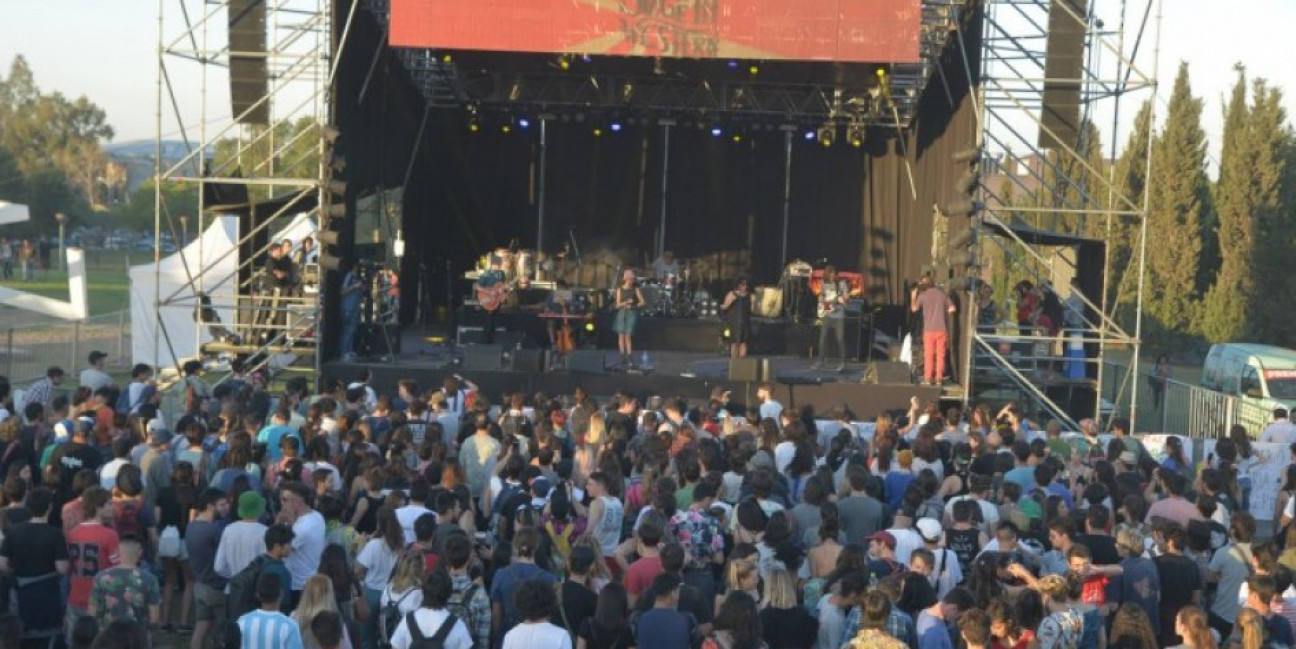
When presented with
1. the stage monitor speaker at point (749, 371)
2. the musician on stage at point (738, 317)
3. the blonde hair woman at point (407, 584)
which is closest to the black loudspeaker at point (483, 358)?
the stage monitor speaker at point (749, 371)

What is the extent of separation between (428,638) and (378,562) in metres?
1.41

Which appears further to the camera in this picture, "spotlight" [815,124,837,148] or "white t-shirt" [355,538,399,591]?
"spotlight" [815,124,837,148]

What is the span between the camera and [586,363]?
1906 centimetres

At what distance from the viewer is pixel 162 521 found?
8898 millimetres

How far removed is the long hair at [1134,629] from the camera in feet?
21.6

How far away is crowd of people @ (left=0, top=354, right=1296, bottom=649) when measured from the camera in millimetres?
6566

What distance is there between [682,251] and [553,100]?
4.01 meters

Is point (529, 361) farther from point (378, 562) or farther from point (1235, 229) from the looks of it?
point (1235, 229)

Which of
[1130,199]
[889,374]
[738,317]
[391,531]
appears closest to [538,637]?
[391,531]

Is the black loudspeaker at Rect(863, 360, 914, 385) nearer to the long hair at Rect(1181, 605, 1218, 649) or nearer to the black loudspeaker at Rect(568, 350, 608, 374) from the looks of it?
the black loudspeaker at Rect(568, 350, 608, 374)

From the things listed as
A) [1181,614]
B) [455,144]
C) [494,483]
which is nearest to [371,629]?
[494,483]

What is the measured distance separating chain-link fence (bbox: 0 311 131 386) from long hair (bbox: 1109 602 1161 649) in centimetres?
1638

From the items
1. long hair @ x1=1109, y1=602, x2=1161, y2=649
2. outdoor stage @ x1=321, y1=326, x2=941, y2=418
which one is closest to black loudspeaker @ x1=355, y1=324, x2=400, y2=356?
outdoor stage @ x1=321, y1=326, x2=941, y2=418

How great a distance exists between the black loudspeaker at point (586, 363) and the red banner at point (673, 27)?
381 centimetres
